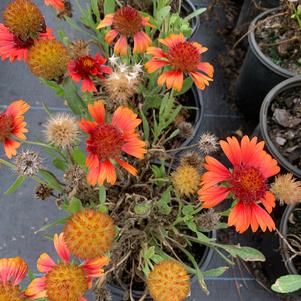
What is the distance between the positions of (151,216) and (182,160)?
17 cm

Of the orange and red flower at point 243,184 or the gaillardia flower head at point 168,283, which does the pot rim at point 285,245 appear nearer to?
the orange and red flower at point 243,184

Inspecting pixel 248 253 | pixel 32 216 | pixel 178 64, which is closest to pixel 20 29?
pixel 178 64

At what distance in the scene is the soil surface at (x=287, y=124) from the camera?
146 centimetres

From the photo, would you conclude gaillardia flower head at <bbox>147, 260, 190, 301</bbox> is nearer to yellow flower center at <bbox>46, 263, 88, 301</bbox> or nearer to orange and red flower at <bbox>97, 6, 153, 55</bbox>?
yellow flower center at <bbox>46, 263, 88, 301</bbox>

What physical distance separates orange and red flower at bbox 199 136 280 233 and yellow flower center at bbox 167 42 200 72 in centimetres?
20

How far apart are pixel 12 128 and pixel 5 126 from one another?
0.08 feet

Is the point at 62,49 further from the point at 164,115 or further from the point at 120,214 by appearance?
the point at 120,214

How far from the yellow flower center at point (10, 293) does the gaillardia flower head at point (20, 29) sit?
475 mm

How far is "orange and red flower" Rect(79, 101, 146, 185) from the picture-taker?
0.78 m

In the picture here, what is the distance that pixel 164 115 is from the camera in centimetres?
107

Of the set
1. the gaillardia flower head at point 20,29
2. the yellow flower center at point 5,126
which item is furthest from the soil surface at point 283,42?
the yellow flower center at point 5,126

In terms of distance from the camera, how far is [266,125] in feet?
4.71

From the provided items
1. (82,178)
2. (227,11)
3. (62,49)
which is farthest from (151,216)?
(227,11)

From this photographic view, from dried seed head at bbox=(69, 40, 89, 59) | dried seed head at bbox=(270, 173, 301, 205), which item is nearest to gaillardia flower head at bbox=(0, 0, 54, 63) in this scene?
dried seed head at bbox=(69, 40, 89, 59)
